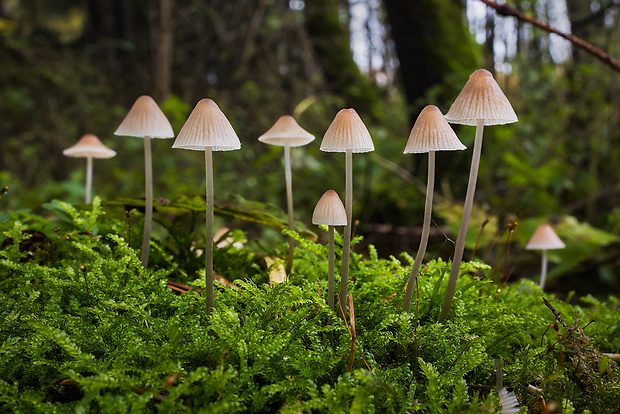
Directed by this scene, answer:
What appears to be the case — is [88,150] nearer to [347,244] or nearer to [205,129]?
[205,129]

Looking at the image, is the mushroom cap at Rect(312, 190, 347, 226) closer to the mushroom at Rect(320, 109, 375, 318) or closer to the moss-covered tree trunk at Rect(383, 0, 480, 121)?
the mushroom at Rect(320, 109, 375, 318)

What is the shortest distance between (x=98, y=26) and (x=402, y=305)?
34.4 feet

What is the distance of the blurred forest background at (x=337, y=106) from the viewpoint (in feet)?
13.7

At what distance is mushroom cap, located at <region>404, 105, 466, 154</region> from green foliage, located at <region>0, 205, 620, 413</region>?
1.62 ft

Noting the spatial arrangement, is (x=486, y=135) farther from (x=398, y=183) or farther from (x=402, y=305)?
(x=402, y=305)

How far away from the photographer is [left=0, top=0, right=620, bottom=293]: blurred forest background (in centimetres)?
417

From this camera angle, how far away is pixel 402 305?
1488 millimetres

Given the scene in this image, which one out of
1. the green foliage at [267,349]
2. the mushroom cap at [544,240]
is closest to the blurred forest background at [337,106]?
the mushroom cap at [544,240]

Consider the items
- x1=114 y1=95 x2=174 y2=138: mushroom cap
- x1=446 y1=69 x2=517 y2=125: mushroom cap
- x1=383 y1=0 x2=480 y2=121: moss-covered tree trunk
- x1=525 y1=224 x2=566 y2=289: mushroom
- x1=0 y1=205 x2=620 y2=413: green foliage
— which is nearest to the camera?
x1=0 y1=205 x2=620 y2=413: green foliage

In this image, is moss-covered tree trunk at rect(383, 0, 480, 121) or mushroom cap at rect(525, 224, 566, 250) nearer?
mushroom cap at rect(525, 224, 566, 250)

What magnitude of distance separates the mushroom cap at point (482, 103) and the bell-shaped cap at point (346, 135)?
0.91 ft

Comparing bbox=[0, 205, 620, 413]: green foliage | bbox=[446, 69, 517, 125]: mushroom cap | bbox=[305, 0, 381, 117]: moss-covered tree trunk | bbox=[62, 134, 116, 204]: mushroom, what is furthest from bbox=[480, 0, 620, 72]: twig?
bbox=[305, 0, 381, 117]: moss-covered tree trunk

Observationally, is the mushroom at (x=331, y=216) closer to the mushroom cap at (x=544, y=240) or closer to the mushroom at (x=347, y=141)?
the mushroom at (x=347, y=141)

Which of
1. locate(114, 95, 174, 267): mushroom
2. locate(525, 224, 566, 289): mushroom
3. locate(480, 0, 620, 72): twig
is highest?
locate(480, 0, 620, 72): twig
